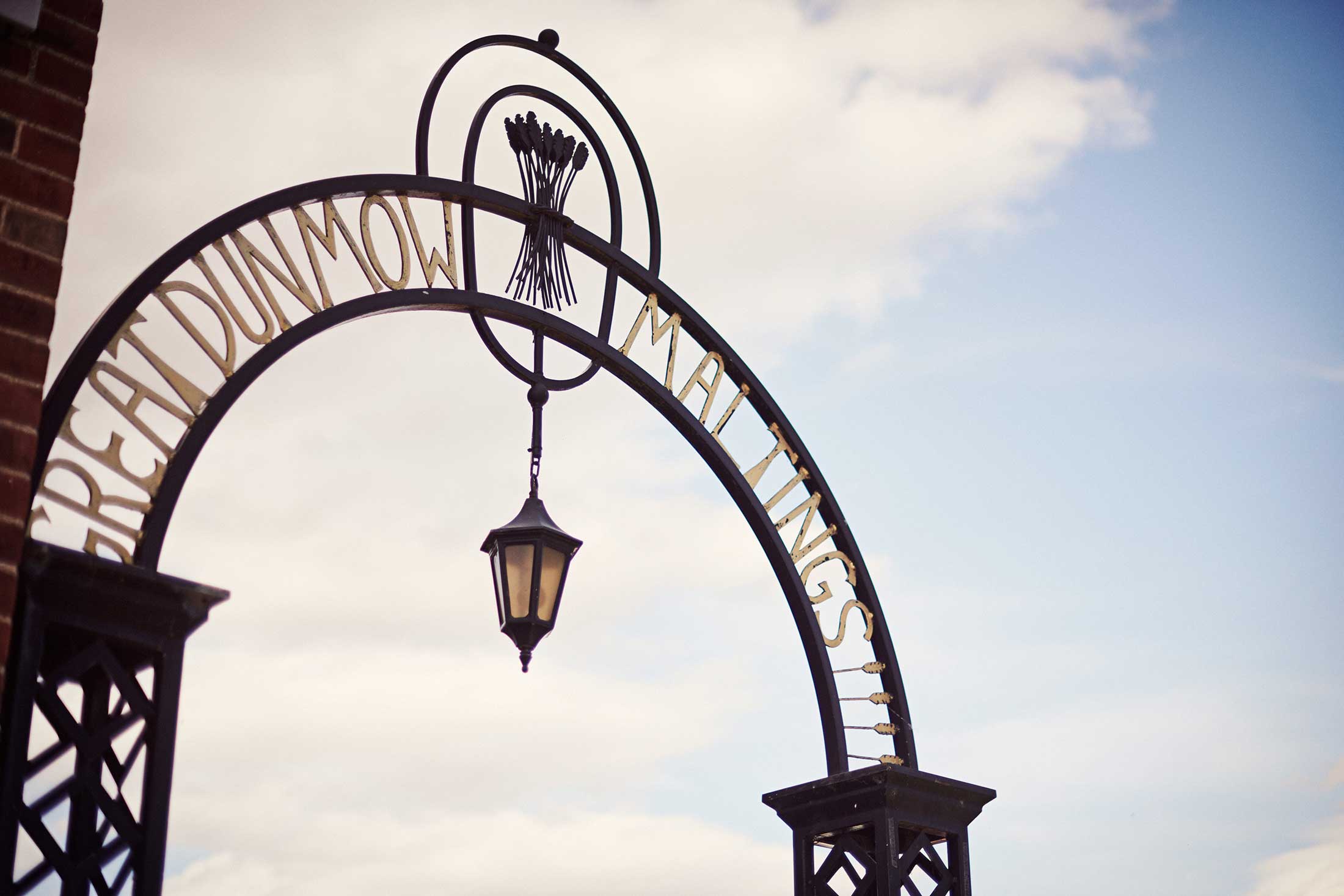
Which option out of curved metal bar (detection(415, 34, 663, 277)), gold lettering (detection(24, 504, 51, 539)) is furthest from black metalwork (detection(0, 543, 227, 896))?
curved metal bar (detection(415, 34, 663, 277))

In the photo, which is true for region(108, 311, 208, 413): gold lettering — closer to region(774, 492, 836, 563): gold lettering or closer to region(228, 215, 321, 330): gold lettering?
region(228, 215, 321, 330): gold lettering

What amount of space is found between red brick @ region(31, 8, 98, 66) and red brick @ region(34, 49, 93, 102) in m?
0.02

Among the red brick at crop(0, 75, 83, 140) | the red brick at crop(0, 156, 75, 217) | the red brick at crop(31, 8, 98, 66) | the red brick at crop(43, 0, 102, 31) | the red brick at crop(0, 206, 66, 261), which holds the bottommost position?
the red brick at crop(0, 206, 66, 261)

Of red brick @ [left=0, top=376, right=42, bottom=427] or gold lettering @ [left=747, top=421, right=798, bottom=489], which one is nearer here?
red brick @ [left=0, top=376, right=42, bottom=427]

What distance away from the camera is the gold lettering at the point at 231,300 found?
5457 millimetres

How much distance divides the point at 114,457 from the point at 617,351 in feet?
9.03

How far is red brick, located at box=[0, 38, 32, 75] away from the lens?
13.1 ft

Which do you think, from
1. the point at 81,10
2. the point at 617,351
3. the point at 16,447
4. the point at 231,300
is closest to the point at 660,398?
the point at 617,351

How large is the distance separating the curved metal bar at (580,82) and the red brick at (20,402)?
9.53ft

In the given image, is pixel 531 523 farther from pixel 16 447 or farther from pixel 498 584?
pixel 16 447

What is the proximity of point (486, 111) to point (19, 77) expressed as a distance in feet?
10.2

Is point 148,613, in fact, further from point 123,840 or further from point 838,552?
point 838,552

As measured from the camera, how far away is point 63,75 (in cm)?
407

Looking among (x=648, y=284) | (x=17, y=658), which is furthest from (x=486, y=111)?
(x=17, y=658)
